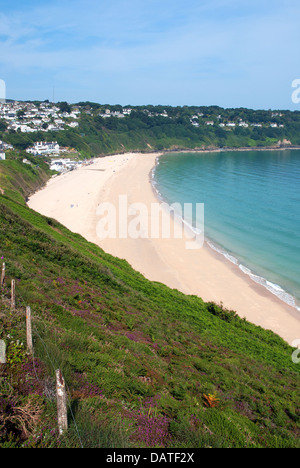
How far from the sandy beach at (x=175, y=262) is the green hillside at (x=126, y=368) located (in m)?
5.04

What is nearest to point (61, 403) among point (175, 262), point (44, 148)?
point (175, 262)

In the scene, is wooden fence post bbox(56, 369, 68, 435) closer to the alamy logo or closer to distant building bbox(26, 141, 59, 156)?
the alamy logo

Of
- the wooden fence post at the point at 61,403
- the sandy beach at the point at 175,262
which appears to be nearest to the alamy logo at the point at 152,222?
the sandy beach at the point at 175,262

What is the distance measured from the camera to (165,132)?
500 ft

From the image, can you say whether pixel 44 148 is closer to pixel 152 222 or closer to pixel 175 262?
pixel 152 222

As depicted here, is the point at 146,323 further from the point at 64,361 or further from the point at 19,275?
the point at 64,361

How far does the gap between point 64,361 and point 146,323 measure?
6.26 metres

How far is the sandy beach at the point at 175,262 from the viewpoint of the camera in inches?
856

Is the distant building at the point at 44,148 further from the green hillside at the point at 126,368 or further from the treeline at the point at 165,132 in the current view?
the green hillside at the point at 126,368

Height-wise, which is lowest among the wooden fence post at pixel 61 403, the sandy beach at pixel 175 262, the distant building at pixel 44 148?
the sandy beach at pixel 175 262

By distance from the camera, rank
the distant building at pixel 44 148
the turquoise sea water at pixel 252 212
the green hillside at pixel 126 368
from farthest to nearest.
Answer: the distant building at pixel 44 148 < the turquoise sea water at pixel 252 212 < the green hillside at pixel 126 368

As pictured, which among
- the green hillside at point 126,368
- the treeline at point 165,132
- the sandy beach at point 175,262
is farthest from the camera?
the treeline at point 165,132

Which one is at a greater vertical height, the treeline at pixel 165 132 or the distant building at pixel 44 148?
the treeline at pixel 165 132

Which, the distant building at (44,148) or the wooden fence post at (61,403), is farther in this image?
the distant building at (44,148)
